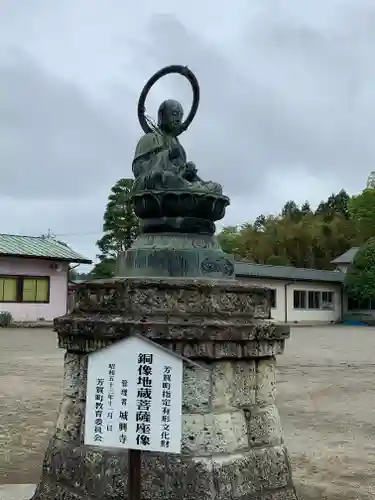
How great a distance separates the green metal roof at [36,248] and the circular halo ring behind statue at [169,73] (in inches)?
916

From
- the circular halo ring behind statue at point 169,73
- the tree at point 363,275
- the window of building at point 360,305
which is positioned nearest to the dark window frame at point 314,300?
the tree at point 363,275

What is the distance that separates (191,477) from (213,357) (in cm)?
72

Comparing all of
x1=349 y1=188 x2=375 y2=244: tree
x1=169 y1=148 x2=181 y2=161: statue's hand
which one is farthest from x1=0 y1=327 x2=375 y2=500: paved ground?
x1=349 y1=188 x2=375 y2=244: tree

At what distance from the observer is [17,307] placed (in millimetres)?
27688

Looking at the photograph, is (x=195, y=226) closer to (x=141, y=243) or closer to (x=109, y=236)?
(x=141, y=243)

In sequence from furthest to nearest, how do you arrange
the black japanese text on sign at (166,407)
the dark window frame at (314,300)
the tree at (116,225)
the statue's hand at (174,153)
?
1. the dark window frame at (314,300)
2. the tree at (116,225)
3. the statue's hand at (174,153)
4. the black japanese text on sign at (166,407)

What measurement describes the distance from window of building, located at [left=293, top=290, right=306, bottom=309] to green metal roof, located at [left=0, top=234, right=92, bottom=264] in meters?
13.7

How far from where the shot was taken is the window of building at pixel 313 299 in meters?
38.1

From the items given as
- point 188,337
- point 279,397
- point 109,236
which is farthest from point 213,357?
point 109,236

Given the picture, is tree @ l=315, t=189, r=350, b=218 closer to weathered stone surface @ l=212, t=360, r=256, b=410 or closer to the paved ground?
the paved ground

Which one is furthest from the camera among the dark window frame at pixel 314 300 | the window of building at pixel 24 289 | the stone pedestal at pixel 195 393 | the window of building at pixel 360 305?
the window of building at pixel 360 305

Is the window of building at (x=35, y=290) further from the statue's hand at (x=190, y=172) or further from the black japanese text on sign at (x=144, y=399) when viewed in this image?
the black japanese text on sign at (x=144, y=399)

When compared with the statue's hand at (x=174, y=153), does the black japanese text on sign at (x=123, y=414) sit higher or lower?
lower

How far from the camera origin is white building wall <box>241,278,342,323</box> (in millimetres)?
35594
